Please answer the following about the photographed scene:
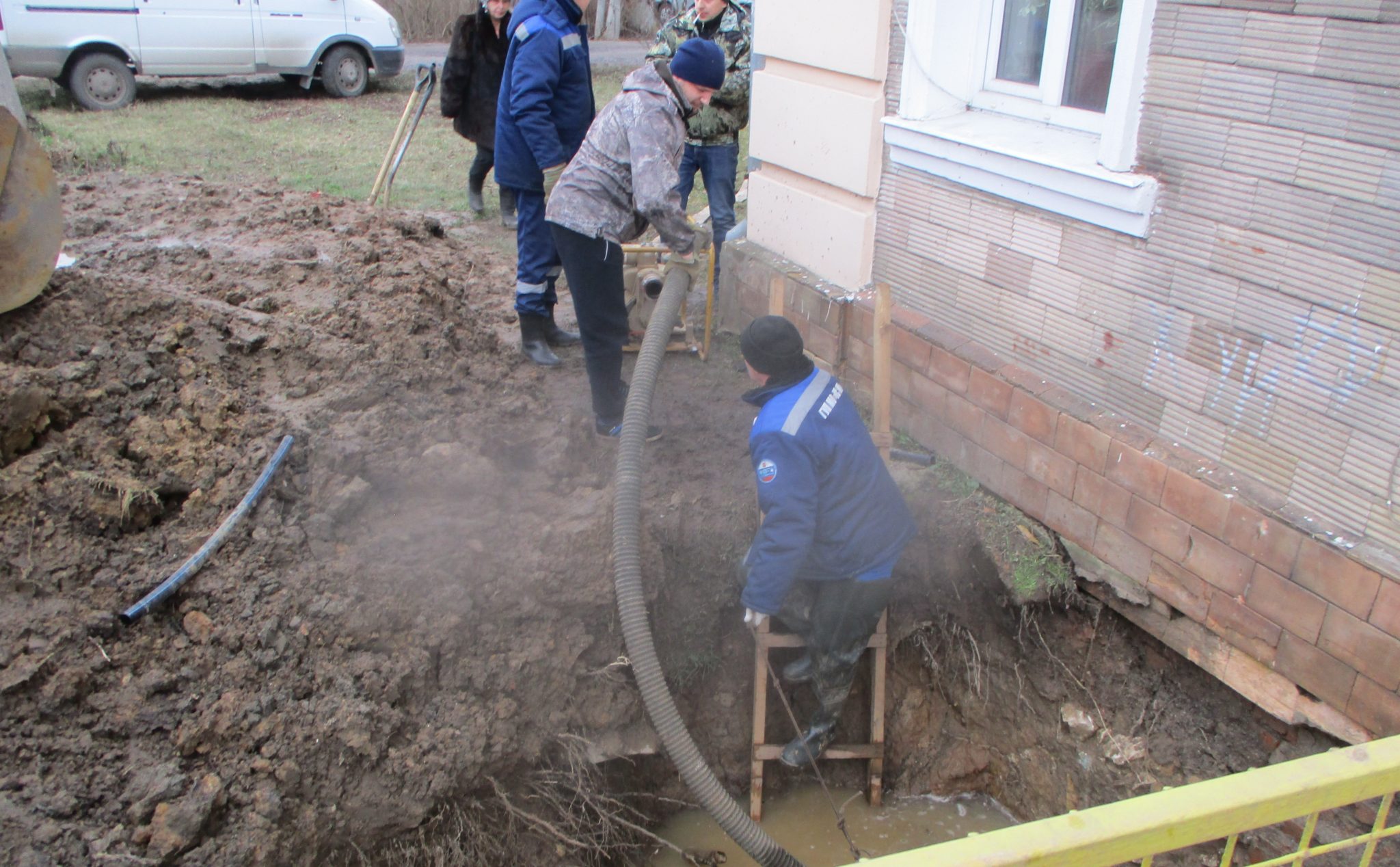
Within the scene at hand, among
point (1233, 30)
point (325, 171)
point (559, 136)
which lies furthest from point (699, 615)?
point (325, 171)

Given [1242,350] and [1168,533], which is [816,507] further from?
[1242,350]

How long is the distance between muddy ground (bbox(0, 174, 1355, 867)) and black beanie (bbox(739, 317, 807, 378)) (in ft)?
3.05

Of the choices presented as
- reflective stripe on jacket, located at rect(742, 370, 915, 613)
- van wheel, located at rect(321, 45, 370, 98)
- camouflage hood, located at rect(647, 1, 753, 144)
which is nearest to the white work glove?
camouflage hood, located at rect(647, 1, 753, 144)

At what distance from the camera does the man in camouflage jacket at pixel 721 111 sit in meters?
4.91

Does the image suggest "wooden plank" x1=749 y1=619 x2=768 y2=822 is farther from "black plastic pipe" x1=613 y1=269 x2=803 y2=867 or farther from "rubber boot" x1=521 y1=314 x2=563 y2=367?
"rubber boot" x1=521 y1=314 x2=563 y2=367

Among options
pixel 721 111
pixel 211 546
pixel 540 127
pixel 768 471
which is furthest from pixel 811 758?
pixel 721 111

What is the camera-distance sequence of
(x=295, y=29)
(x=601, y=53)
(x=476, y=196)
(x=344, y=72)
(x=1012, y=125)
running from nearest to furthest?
(x=1012, y=125)
(x=476, y=196)
(x=295, y=29)
(x=344, y=72)
(x=601, y=53)

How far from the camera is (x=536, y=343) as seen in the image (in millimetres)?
4664

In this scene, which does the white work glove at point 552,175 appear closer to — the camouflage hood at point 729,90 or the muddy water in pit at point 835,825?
the camouflage hood at point 729,90

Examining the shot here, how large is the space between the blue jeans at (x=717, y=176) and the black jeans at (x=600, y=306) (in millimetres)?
1136

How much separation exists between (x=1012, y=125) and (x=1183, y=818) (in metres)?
2.73

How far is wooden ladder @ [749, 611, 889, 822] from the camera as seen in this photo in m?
3.52

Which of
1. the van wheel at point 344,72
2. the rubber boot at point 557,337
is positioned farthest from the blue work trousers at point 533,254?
the van wheel at point 344,72

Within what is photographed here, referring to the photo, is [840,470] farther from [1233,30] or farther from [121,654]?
[121,654]
